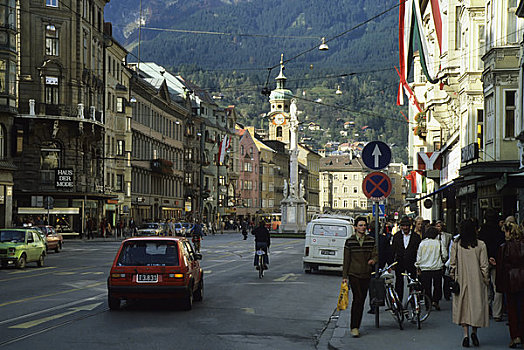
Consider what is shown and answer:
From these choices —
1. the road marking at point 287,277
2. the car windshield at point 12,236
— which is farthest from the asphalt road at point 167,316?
the car windshield at point 12,236

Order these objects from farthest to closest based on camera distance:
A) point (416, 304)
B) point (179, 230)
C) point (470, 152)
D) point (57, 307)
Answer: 1. point (179, 230)
2. point (470, 152)
3. point (57, 307)
4. point (416, 304)

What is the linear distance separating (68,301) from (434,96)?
35.2 meters

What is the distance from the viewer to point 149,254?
56.0 feet

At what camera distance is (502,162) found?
28062mm

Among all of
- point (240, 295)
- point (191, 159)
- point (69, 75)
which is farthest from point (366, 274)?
point (191, 159)

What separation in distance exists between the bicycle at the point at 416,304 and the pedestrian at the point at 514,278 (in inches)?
89.0

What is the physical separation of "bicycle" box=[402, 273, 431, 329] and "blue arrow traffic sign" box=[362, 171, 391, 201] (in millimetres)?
2021

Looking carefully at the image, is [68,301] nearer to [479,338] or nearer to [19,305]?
[19,305]

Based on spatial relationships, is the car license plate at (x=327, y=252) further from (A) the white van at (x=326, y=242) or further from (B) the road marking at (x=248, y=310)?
(B) the road marking at (x=248, y=310)

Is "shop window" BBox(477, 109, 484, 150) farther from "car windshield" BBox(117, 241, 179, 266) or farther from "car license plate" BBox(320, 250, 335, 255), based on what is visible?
"car windshield" BBox(117, 241, 179, 266)

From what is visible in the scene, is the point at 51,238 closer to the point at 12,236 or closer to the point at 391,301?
the point at 12,236

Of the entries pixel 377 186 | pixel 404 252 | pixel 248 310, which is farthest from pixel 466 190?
pixel 248 310

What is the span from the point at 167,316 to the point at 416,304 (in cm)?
458

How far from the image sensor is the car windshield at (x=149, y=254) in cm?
1692
